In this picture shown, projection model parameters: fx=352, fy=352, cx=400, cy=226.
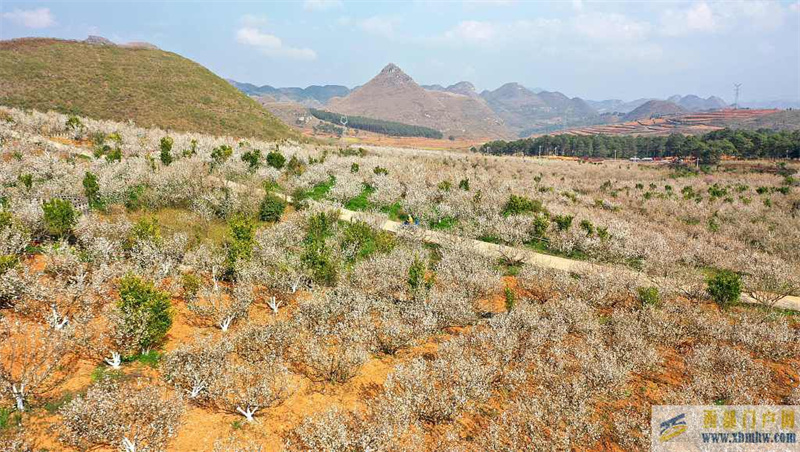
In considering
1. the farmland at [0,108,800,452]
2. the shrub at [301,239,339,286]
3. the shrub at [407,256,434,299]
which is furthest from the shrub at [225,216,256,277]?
the shrub at [407,256,434,299]

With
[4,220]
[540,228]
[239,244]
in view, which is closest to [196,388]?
[239,244]

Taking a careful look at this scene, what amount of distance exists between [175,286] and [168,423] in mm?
6880

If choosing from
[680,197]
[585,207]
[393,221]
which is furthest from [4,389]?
[680,197]

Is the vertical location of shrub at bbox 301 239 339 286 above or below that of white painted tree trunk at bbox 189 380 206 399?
above

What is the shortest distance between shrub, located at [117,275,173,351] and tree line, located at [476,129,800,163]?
81792mm

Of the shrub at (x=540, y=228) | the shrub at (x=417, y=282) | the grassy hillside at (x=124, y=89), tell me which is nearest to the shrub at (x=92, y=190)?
the shrub at (x=417, y=282)

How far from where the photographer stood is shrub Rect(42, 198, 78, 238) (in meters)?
14.8

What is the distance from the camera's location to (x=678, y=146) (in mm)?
81438

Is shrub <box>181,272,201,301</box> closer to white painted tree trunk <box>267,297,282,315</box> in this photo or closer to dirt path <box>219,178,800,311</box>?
white painted tree trunk <box>267,297,282,315</box>

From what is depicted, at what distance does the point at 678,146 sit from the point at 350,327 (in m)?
98.6

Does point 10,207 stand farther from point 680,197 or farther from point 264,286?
point 680,197

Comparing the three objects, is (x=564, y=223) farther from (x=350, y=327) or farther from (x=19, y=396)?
(x=19, y=396)

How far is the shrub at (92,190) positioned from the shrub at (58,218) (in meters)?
5.66

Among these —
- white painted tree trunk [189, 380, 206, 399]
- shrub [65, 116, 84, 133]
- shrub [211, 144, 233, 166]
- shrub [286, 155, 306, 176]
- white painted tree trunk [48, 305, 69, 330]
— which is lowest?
white painted tree trunk [189, 380, 206, 399]
